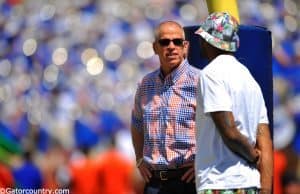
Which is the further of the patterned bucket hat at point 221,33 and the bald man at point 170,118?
the bald man at point 170,118

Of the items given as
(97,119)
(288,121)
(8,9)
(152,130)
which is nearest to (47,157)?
(97,119)

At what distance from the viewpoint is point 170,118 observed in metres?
2.39

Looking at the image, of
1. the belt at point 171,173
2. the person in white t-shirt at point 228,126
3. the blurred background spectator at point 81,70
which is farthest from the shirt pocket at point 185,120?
the blurred background spectator at point 81,70

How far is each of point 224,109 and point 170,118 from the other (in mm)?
435

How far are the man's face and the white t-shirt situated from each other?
40 cm

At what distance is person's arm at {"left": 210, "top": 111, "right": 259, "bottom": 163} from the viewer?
1983 mm

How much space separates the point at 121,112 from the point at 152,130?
6.76 feet

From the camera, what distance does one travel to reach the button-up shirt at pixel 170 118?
7.82 ft

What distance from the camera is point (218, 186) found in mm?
2002

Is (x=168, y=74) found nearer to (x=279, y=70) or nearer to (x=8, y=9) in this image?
(x=279, y=70)

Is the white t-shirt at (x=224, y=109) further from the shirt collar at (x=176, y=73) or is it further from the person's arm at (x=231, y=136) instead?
the shirt collar at (x=176, y=73)

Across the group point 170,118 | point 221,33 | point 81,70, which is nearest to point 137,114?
point 170,118

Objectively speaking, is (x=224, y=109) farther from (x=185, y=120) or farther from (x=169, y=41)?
(x=169, y=41)

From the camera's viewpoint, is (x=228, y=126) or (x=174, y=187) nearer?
(x=228, y=126)
